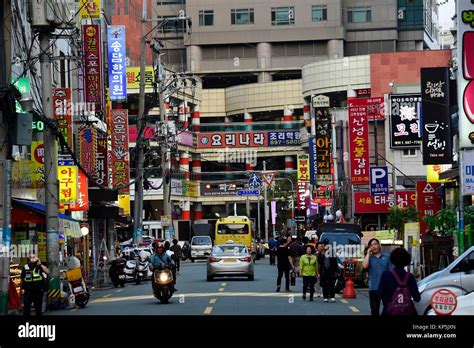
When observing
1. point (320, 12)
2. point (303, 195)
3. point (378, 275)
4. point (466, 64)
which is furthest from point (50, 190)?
point (320, 12)

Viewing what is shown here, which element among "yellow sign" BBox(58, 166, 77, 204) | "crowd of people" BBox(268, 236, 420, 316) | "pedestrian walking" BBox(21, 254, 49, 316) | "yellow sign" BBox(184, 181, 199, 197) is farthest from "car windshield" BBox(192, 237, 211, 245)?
"pedestrian walking" BBox(21, 254, 49, 316)

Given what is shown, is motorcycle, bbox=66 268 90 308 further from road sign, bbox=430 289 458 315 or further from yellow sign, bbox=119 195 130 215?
yellow sign, bbox=119 195 130 215

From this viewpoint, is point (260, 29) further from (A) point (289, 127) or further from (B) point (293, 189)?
(B) point (293, 189)

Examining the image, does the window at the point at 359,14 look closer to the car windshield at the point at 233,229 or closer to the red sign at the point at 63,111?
the car windshield at the point at 233,229

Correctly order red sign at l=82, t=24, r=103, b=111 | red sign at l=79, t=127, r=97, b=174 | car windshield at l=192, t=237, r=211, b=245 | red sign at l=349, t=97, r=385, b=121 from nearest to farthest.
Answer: red sign at l=82, t=24, r=103, b=111
red sign at l=79, t=127, r=97, b=174
red sign at l=349, t=97, r=385, b=121
car windshield at l=192, t=237, r=211, b=245

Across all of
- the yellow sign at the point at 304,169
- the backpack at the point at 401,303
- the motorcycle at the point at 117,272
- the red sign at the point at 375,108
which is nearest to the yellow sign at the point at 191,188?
the yellow sign at the point at 304,169

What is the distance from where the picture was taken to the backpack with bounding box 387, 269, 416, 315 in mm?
13945

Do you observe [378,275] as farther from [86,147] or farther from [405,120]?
[405,120]

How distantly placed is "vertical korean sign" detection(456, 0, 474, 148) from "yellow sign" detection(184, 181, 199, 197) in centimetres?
8187

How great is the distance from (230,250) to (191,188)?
7288 cm

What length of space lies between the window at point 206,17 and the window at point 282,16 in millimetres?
6929

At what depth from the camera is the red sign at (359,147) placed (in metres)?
61.0

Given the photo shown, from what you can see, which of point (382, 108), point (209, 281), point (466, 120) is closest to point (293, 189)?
point (382, 108)

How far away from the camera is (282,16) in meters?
119
